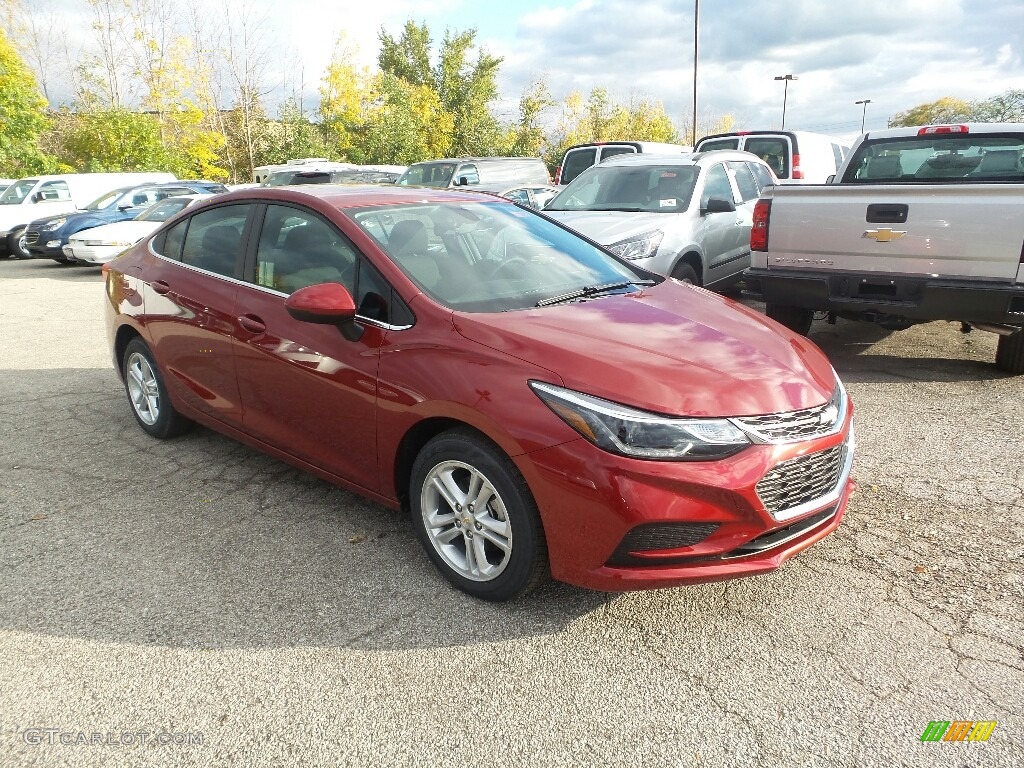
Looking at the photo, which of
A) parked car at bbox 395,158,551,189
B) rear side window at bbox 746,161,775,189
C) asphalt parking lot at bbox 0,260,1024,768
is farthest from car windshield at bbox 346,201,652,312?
parked car at bbox 395,158,551,189

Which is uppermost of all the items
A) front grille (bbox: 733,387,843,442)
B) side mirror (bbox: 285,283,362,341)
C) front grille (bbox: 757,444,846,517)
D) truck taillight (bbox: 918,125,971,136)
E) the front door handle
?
truck taillight (bbox: 918,125,971,136)

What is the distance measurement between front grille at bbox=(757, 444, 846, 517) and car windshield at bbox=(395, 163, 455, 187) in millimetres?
14521

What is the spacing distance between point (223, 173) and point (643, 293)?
30.4 meters

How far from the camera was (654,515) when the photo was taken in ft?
8.37

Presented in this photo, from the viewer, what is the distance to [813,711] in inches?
95.9

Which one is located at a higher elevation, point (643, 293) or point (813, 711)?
point (643, 293)

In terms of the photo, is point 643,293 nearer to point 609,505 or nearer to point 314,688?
point 609,505

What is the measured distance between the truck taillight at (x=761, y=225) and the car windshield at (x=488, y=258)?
2.51m

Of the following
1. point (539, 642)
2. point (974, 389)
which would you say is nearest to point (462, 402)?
point (539, 642)

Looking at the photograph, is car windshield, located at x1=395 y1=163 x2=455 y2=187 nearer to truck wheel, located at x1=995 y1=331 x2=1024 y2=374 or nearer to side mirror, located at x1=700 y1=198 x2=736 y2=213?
side mirror, located at x1=700 y1=198 x2=736 y2=213

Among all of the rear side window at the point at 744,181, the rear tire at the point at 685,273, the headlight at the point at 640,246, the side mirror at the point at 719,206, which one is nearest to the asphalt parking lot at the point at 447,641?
the headlight at the point at 640,246

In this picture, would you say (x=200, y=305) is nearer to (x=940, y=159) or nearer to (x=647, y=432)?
(x=647, y=432)

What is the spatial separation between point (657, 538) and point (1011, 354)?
15.5 feet

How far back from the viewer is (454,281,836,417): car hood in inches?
105
